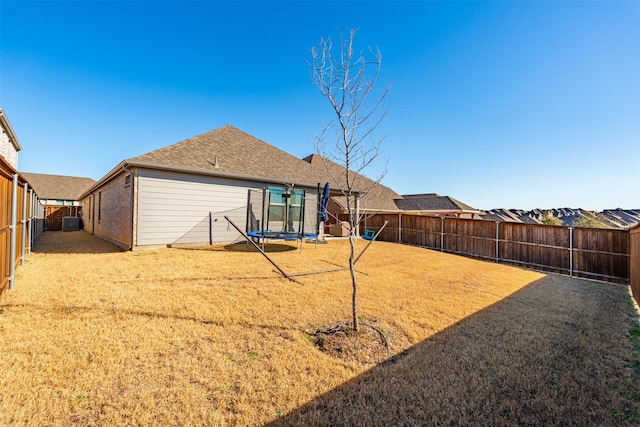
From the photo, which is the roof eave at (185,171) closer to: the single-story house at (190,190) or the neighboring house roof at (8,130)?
the single-story house at (190,190)

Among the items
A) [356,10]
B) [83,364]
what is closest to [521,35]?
[356,10]

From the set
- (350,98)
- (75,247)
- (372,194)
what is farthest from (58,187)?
(350,98)

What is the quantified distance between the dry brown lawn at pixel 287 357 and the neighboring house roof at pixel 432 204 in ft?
73.1

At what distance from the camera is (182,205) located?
32.2ft

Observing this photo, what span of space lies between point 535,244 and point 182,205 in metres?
13.7

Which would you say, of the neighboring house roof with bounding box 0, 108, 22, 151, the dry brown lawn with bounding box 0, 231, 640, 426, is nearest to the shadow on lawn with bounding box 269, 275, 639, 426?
the dry brown lawn with bounding box 0, 231, 640, 426

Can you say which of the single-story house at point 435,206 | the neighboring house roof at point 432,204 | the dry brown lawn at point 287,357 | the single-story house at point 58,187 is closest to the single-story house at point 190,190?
the dry brown lawn at point 287,357

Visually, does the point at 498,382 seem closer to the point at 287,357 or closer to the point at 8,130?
the point at 287,357

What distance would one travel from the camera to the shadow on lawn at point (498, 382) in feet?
6.84

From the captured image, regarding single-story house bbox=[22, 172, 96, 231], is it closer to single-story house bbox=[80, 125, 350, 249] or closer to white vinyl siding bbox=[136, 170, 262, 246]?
single-story house bbox=[80, 125, 350, 249]

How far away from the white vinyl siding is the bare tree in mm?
7568

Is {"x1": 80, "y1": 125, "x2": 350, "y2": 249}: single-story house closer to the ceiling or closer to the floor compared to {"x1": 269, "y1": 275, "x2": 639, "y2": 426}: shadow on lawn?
closer to the ceiling

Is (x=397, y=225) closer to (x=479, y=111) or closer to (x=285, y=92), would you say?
(x=479, y=111)

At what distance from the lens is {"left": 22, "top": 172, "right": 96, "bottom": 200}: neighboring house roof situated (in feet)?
99.7
